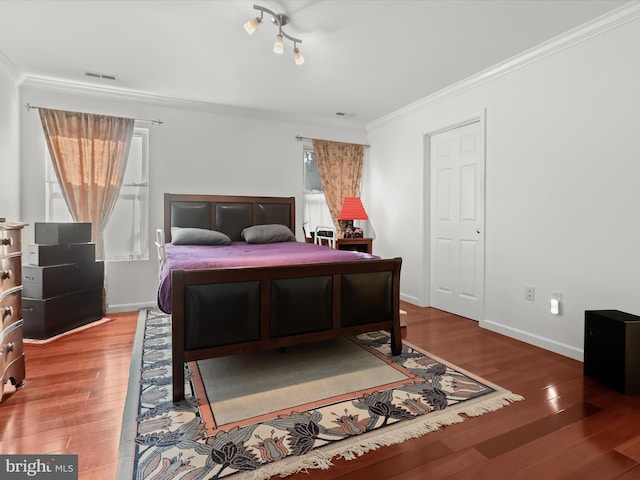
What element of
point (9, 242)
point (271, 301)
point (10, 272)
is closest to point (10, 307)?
point (10, 272)

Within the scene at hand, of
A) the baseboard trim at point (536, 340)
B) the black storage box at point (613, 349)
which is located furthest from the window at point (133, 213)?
the black storage box at point (613, 349)

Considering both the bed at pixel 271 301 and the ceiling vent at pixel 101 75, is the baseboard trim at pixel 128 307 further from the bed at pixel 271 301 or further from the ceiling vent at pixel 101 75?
the ceiling vent at pixel 101 75

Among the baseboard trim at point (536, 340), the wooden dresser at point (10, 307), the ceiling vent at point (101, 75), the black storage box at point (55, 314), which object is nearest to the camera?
the wooden dresser at point (10, 307)

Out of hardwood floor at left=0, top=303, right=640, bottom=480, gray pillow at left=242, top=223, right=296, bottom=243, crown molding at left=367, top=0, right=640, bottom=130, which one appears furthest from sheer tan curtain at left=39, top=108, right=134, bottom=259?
crown molding at left=367, top=0, right=640, bottom=130

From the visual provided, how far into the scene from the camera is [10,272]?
2.13m

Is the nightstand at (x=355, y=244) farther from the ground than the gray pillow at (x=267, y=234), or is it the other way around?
the gray pillow at (x=267, y=234)

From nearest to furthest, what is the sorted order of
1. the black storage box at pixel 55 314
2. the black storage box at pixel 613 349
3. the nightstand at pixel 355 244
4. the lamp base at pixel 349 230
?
the black storage box at pixel 613 349 < the black storage box at pixel 55 314 < the nightstand at pixel 355 244 < the lamp base at pixel 349 230

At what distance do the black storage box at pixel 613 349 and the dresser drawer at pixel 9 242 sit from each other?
12.3 ft

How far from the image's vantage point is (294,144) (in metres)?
4.88

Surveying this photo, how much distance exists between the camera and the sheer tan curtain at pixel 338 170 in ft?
16.4

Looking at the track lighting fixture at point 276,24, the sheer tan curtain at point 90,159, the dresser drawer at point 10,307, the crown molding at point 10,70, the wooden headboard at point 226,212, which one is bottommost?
the dresser drawer at point 10,307

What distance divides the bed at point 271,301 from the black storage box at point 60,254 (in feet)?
4.88

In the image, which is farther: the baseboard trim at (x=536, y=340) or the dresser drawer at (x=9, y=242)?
the baseboard trim at (x=536, y=340)

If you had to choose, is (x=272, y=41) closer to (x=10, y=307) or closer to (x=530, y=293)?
(x=10, y=307)
